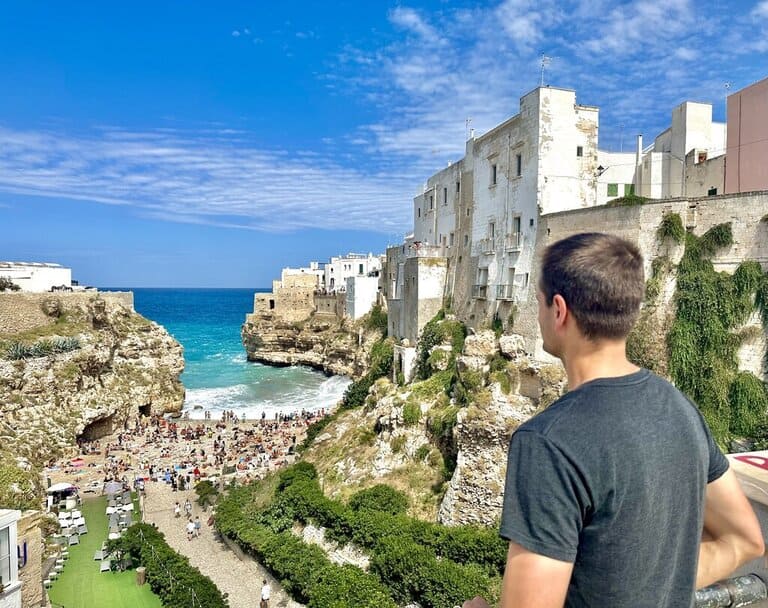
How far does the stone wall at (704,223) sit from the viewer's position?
618 inches

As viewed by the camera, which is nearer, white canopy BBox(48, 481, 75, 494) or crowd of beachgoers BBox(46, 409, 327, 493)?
white canopy BBox(48, 481, 75, 494)

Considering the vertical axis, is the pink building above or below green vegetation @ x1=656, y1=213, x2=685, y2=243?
above

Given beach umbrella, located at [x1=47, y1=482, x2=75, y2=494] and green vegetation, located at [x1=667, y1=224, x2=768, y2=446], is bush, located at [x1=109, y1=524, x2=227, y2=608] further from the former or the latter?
green vegetation, located at [x1=667, y1=224, x2=768, y2=446]

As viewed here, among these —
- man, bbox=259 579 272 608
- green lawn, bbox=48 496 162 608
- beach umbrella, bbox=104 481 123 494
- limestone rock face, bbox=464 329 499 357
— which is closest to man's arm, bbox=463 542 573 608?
man, bbox=259 579 272 608

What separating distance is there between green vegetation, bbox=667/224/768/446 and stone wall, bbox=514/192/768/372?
0.23 meters

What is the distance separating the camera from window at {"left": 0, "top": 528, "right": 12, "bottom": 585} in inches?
411

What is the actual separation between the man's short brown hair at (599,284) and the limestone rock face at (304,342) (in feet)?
156

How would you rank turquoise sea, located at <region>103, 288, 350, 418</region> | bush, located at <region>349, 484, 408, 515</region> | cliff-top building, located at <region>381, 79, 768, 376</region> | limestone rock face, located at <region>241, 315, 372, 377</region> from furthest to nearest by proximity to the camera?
limestone rock face, located at <region>241, 315, 372, 377</region> < turquoise sea, located at <region>103, 288, 350, 418</region> < cliff-top building, located at <region>381, 79, 768, 376</region> < bush, located at <region>349, 484, 408, 515</region>

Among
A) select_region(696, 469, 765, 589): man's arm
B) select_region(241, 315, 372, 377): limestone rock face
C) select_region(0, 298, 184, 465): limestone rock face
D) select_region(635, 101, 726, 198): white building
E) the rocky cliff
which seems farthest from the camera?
select_region(241, 315, 372, 377): limestone rock face

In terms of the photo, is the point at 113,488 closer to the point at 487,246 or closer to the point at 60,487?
the point at 60,487

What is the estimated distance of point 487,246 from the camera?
82.3 ft

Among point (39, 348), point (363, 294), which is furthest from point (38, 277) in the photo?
point (363, 294)

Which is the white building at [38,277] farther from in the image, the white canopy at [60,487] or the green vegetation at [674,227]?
the green vegetation at [674,227]

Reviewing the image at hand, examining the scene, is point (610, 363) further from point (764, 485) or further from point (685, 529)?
point (764, 485)
